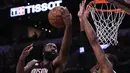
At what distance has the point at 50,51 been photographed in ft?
10.4

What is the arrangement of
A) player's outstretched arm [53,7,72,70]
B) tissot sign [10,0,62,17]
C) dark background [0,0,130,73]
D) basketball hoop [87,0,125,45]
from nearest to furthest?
player's outstretched arm [53,7,72,70] < basketball hoop [87,0,125,45] < dark background [0,0,130,73] < tissot sign [10,0,62,17]

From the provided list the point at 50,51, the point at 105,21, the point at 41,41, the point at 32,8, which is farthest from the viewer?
the point at 41,41

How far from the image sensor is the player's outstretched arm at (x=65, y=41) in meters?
2.92

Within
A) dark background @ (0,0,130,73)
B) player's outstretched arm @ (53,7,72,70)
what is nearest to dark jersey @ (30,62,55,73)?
player's outstretched arm @ (53,7,72,70)

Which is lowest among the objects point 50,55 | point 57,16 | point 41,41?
point 41,41

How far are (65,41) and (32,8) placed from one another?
767cm

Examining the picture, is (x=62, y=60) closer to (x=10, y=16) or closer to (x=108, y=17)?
(x=108, y=17)

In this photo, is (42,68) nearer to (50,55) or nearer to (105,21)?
(50,55)

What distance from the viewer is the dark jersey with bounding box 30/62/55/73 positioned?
3.14 meters

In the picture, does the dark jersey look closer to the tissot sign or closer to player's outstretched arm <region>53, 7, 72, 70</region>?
player's outstretched arm <region>53, 7, 72, 70</region>

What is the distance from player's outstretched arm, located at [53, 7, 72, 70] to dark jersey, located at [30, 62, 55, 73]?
0.20 feet

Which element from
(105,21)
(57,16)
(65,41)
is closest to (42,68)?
(65,41)

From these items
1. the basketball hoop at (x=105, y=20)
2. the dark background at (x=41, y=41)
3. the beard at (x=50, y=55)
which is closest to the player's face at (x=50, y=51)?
the beard at (x=50, y=55)

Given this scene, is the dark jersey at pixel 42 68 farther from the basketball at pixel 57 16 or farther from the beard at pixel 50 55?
the basketball at pixel 57 16
